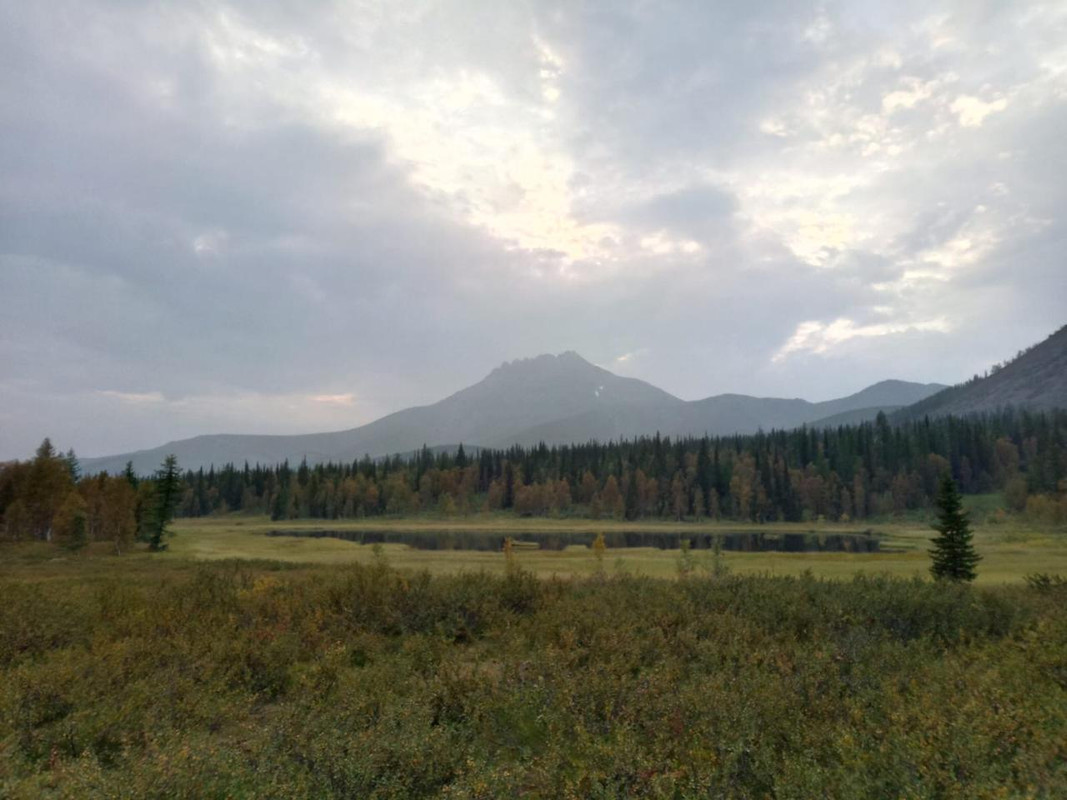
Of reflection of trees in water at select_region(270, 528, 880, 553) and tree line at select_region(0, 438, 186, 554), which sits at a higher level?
tree line at select_region(0, 438, 186, 554)

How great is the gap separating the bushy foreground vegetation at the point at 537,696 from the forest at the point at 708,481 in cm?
11201

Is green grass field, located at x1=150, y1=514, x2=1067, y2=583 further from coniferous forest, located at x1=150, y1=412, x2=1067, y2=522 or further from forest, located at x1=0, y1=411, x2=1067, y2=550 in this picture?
forest, located at x1=0, y1=411, x2=1067, y2=550

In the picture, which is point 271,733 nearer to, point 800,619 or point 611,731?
point 611,731

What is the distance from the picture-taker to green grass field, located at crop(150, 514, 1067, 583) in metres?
35.5

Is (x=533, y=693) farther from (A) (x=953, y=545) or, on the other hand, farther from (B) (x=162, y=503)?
(B) (x=162, y=503)

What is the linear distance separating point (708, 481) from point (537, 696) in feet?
457

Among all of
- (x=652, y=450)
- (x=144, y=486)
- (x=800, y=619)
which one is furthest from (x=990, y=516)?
(x=144, y=486)

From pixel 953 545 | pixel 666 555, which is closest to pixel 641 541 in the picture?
pixel 666 555

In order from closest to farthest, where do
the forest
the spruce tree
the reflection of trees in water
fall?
the spruce tree → the reflection of trees in water → the forest

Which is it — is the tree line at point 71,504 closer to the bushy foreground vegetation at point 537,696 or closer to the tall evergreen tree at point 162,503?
the tall evergreen tree at point 162,503

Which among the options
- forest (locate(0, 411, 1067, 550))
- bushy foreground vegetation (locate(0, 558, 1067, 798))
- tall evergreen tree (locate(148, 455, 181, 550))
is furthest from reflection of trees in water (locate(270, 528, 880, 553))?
bushy foreground vegetation (locate(0, 558, 1067, 798))

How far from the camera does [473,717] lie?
830cm

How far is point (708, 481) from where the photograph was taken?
141 metres

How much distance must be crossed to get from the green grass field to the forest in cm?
1422
